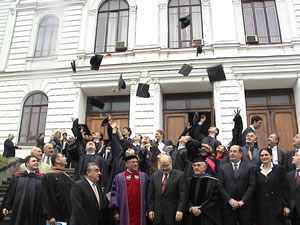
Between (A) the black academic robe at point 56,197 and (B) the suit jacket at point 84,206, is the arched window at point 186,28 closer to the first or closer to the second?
(A) the black academic robe at point 56,197

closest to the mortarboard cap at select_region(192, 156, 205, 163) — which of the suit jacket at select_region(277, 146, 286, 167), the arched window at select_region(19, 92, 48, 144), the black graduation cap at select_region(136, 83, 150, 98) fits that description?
the suit jacket at select_region(277, 146, 286, 167)

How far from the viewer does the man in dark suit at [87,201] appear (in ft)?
14.4

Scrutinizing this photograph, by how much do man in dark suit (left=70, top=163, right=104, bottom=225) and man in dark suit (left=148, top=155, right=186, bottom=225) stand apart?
0.90 meters

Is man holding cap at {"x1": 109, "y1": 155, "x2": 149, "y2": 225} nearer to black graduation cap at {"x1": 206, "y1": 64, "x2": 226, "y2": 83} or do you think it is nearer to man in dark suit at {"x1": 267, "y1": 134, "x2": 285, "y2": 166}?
man in dark suit at {"x1": 267, "y1": 134, "x2": 285, "y2": 166}

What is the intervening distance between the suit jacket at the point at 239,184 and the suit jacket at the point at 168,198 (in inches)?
27.7

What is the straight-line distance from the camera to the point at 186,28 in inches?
556

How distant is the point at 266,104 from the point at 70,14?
11.5 meters

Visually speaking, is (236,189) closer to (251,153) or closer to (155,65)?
(251,153)

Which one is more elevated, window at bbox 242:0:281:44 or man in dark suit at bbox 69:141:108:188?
window at bbox 242:0:281:44

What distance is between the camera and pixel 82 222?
4336 mm

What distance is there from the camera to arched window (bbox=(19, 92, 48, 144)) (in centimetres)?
1389

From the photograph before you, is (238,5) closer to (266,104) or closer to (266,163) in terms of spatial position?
(266,104)

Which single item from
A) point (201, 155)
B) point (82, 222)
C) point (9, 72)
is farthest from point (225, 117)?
point (9, 72)

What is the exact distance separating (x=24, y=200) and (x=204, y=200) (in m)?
3.31
